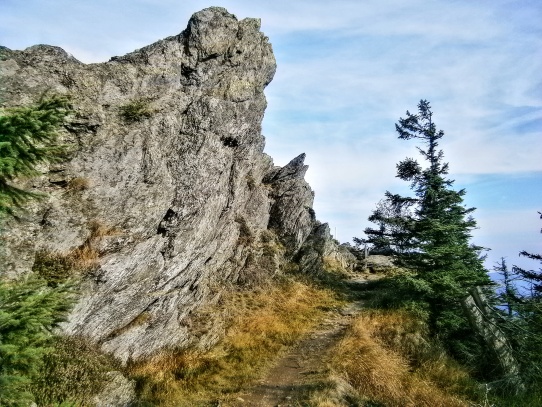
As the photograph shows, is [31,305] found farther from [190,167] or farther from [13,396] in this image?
[190,167]

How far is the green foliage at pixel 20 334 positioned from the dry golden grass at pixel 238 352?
7749mm

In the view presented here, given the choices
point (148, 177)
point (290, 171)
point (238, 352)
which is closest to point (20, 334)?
point (148, 177)

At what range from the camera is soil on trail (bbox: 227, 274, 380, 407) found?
12.3 m

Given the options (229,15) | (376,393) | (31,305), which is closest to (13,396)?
(31,305)

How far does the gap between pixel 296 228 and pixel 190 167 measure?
12601 mm

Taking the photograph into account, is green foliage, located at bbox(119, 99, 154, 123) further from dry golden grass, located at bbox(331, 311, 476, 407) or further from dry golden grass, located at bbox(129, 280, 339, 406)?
dry golden grass, located at bbox(331, 311, 476, 407)

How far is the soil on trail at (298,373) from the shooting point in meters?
12.3

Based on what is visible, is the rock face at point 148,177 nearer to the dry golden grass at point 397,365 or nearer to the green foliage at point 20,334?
the green foliage at point 20,334

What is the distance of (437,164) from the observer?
22.3 meters

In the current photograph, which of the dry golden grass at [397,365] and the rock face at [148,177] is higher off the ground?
the rock face at [148,177]

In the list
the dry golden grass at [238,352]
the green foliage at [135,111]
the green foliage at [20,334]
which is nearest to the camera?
the green foliage at [20,334]

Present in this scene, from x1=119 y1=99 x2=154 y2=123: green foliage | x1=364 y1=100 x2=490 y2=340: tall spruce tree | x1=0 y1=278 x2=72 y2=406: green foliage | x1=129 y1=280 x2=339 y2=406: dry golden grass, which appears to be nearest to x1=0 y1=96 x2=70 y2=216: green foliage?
x1=0 y1=278 x2=72 y2=406: green foliage

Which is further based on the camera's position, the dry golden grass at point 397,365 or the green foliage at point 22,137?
the dry golden grass at point 397,365

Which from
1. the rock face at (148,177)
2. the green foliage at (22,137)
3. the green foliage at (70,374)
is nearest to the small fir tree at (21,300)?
the green foliage at (22,137)
